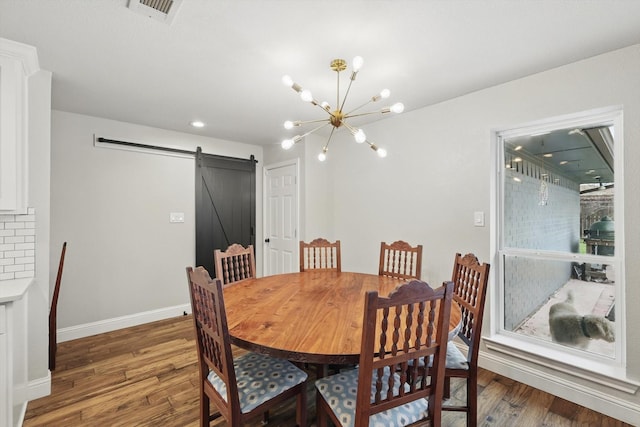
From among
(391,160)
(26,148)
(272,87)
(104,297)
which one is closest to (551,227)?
(391,160)

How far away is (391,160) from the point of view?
10.2ft

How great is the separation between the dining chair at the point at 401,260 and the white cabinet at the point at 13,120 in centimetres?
276

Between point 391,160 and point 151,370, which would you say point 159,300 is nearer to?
point 151,370

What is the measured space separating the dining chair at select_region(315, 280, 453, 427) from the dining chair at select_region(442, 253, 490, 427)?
42 cm

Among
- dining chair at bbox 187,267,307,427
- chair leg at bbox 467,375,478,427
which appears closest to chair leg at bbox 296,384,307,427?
dining chair at bbox 187,267,307,427

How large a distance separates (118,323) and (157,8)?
3.18 meters

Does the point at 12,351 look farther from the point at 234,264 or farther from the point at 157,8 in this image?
the point at 157,8

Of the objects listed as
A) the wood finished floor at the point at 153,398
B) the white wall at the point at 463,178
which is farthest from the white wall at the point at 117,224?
the white wall at the point at 463,178

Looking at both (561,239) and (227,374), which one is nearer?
(227,374)

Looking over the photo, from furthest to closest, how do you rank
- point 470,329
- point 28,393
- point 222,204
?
1. point 222,204
2. point 28,393
3. point 470,329

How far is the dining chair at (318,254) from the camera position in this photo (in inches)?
111

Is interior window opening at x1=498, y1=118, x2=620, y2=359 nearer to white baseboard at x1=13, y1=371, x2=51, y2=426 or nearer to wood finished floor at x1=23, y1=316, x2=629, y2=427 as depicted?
wood finished floor at x1=23, y1=316, x2=629, y2=427

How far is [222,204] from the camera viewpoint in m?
3.96

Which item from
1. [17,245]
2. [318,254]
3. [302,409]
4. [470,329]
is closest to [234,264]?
[318,254]
